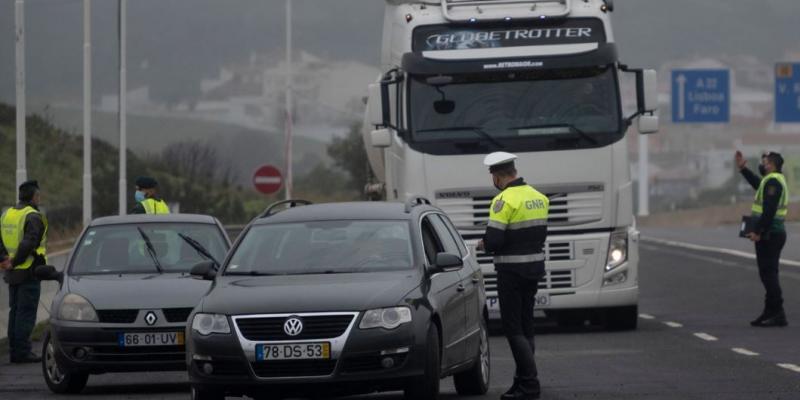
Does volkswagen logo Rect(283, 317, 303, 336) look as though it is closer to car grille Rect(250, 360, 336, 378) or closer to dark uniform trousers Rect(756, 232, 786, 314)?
car grille Rect(250, 360, 336, 378)

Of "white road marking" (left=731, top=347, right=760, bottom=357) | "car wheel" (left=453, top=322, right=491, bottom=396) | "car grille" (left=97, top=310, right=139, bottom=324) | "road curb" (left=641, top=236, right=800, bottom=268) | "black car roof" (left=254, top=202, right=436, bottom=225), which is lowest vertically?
"road curb" (left=641, top=236, right=800, bottom=268)

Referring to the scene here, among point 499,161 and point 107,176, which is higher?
point 499,161

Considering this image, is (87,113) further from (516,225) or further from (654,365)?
(516,225)

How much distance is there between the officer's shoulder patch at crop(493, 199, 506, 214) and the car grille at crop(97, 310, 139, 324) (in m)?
3.18

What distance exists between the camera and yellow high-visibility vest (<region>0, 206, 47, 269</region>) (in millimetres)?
18219

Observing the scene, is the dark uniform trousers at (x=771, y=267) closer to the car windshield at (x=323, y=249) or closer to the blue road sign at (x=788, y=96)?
the car windshield at (x=323, y=249)

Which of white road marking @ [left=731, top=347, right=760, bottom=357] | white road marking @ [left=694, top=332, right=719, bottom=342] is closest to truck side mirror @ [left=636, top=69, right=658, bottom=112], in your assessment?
white road marking @ [left=694, top=332, right=719, bottom=342]

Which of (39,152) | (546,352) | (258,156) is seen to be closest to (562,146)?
(546,352)

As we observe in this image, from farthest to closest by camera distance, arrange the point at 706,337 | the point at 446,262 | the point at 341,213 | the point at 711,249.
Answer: the point at 711,249 < the point at 706,337 < the point at 341,213 < the point at 446,262

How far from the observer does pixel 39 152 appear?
61531 millimetres

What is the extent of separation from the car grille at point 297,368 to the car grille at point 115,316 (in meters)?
3.29

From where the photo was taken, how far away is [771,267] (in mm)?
21047

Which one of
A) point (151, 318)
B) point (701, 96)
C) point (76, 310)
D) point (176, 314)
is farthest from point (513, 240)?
point (701, 96)

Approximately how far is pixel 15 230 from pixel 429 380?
7.65m
